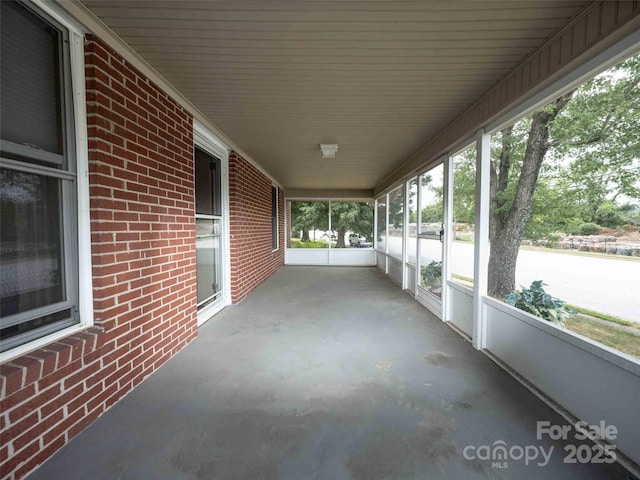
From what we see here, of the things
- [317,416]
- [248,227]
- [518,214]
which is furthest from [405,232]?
[317,416]

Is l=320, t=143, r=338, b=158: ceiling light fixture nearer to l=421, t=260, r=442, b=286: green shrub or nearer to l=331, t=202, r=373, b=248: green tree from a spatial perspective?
l=421, t=260, r=442, b=286: green shrub

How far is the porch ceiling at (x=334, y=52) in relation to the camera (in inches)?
67.5

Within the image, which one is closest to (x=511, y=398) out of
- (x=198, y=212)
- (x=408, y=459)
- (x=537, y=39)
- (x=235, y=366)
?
(x=408, y=459)

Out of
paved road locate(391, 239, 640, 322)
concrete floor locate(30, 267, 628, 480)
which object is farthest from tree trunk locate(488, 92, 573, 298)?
concrete floor locate(30, 267, 628, 480)

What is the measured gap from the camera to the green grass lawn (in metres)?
1.61

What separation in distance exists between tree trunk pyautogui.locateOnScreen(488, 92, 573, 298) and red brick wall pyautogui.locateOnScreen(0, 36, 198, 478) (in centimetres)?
329

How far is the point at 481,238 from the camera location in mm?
2867

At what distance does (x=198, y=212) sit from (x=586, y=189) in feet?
12.4

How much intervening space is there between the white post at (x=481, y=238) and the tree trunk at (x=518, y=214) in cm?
22

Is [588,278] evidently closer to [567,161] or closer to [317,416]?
[567,161]

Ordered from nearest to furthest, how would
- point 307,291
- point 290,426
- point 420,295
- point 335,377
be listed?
point 290,426
point 335,377
point 420,295
point 307,291

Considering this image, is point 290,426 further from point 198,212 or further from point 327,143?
point 327,143

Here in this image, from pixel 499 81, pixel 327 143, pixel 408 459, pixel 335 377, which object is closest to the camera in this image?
pixel 408 459

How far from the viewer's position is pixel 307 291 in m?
5.50
